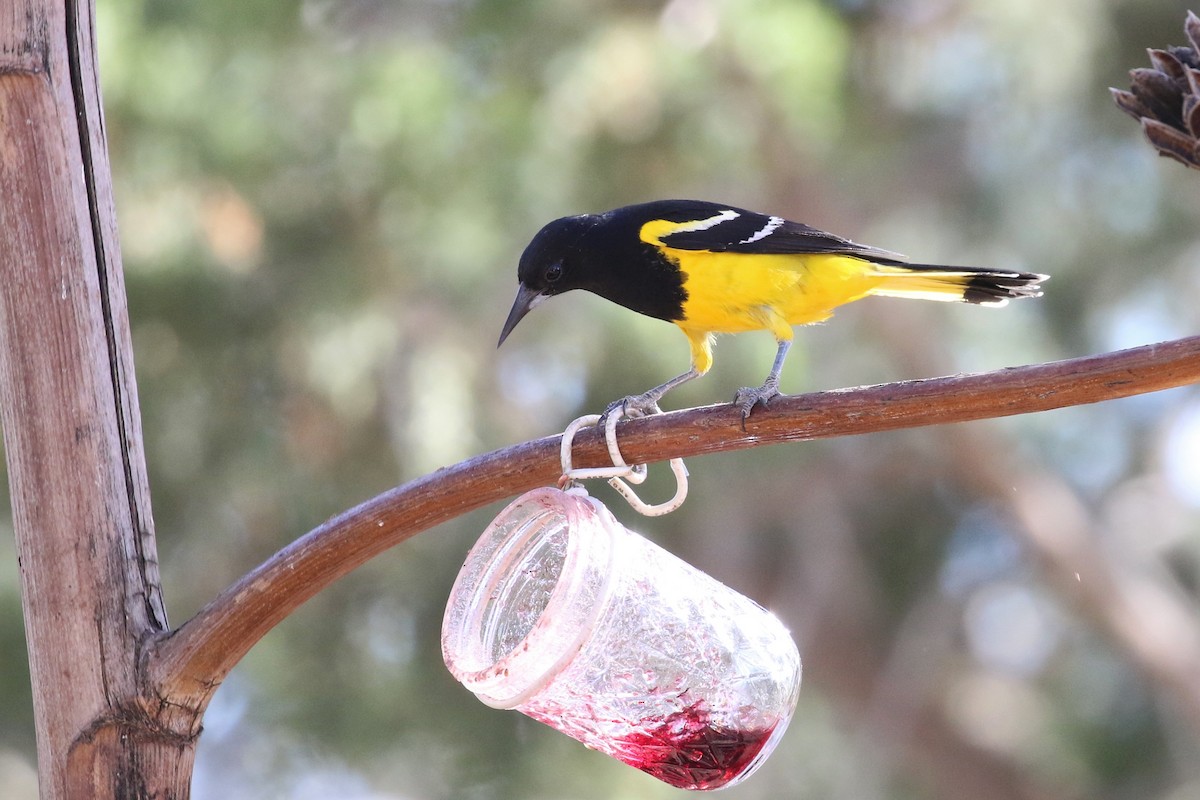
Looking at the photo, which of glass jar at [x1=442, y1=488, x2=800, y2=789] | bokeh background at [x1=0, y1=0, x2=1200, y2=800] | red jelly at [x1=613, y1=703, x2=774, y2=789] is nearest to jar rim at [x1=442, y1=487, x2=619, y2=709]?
glass jar at [x1=442, y1=488, x2=800, y2=789]

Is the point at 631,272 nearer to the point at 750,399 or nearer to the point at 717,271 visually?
the point at 717,271

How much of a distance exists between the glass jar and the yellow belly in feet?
3.50

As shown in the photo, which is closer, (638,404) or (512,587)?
(512,587)

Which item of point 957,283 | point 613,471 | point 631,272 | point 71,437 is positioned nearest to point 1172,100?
point 613,471

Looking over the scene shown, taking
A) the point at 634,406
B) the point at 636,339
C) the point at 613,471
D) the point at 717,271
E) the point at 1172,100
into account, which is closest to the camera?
the point at 1172,100

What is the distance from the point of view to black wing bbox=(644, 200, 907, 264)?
122 inches

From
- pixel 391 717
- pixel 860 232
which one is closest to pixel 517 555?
pixel 391 717

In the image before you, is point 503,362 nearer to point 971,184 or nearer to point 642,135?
point 642,135

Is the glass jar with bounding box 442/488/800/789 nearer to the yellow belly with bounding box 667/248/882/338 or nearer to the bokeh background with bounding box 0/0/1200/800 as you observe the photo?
the yellow belly with bounding box 667/248/882/338

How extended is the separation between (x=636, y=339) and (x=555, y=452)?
4046mm

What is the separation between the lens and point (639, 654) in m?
2.00

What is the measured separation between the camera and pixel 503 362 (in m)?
6.67

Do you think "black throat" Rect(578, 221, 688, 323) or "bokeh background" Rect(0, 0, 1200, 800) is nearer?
"black throat" Rect(578, 221, 688, 323)

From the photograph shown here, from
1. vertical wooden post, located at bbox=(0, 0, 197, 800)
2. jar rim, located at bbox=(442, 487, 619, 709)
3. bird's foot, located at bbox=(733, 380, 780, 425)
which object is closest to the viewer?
jar rim, located at bbox=(442, 487, 619, 709)
